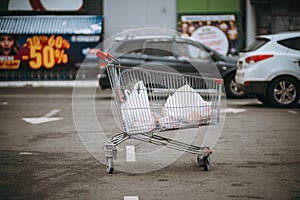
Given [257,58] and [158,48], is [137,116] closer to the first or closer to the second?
[257,58]

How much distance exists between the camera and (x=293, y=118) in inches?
505

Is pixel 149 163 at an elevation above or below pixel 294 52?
below

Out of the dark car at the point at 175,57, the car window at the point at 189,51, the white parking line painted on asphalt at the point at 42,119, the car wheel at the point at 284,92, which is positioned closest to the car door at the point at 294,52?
the car wheel at the point at 284,92

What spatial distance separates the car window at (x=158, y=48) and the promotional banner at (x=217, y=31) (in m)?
8.24

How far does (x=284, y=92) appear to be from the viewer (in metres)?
14.9

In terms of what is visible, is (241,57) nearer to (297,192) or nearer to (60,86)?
(297,192)

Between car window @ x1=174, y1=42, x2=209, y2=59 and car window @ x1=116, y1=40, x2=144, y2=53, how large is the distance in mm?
1074

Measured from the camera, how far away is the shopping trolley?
7.18 meters

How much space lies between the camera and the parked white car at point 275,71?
14.7 m

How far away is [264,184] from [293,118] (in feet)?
21.2

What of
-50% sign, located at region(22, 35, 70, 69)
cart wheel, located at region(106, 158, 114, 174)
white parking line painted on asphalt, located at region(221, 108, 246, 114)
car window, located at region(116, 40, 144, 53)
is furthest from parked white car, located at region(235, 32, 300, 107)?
-50% sign, located at region(22, 35, 70, 69)

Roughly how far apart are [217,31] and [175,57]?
8.46m

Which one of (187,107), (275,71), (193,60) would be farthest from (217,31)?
(187,107)

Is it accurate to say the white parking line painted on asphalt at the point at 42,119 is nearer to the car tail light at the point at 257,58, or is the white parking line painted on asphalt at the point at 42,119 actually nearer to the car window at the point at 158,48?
the car tail light at the point at 257,58
